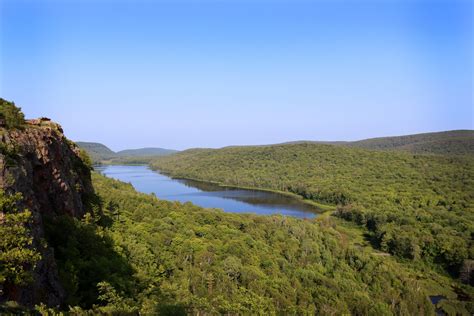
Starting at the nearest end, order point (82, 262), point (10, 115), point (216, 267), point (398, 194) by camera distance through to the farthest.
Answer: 1. point (10, 115)
2. point (82, 262)
3. point (216, 267)
4. point (398, 194)

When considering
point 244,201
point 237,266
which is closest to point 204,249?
point 237,266

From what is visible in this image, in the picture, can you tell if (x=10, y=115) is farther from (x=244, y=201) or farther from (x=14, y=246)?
(x=244, y=201)

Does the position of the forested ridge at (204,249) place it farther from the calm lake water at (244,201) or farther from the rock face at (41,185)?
the calm lake water at (244,201)

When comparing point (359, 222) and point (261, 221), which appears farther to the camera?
point (359, 222)

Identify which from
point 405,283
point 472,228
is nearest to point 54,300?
point 405,283

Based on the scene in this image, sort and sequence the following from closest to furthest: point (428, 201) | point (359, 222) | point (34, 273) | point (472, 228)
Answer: point (34, 273) → point (472, 228) → point (359, 222) → point (428, 201)

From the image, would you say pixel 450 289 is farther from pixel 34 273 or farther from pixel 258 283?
pixel 34 273
